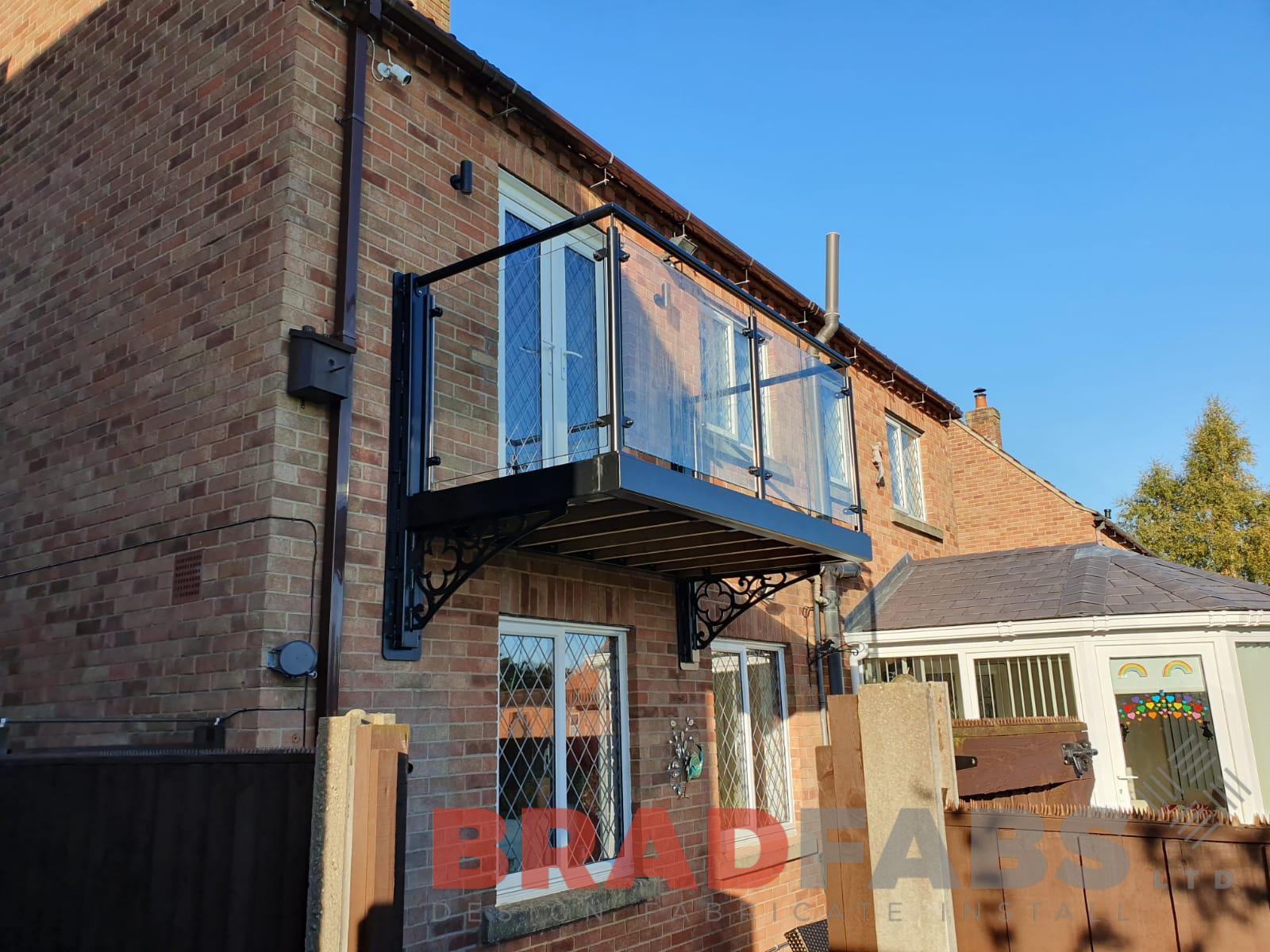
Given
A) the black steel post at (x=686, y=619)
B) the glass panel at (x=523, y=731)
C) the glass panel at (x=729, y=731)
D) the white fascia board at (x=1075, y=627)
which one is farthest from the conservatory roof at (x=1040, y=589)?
the glass panel at (x=523, y=731)

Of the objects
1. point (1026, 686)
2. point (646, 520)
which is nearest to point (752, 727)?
point (1026, 686)

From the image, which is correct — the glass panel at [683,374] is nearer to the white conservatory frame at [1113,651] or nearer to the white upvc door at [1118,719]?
the white conservatory frame at [1113,651]

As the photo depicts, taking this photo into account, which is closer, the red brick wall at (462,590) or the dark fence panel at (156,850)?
the dark fence panel at (156,850)

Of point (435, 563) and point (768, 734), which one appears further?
point (768, 734)

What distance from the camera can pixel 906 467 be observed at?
12.6 meters

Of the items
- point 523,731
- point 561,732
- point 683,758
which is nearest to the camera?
point 523,731

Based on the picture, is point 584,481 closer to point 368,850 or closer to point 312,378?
point 312,378

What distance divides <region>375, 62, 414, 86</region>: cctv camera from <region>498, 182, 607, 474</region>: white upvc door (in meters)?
1.23

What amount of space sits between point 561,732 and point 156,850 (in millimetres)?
2642

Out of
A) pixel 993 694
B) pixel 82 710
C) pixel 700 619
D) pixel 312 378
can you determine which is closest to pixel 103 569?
pixel 82 710

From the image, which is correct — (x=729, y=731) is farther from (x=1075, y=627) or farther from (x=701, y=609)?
(x=1075, y=627)

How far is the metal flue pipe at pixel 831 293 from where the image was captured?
10141 mm

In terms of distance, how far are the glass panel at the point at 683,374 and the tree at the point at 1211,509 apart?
18.6 metres

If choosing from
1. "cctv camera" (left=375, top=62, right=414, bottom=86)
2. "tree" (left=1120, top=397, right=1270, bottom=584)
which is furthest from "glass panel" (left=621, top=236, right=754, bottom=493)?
"tree" (left=1120, top=397, right=1270, bottom=584)
